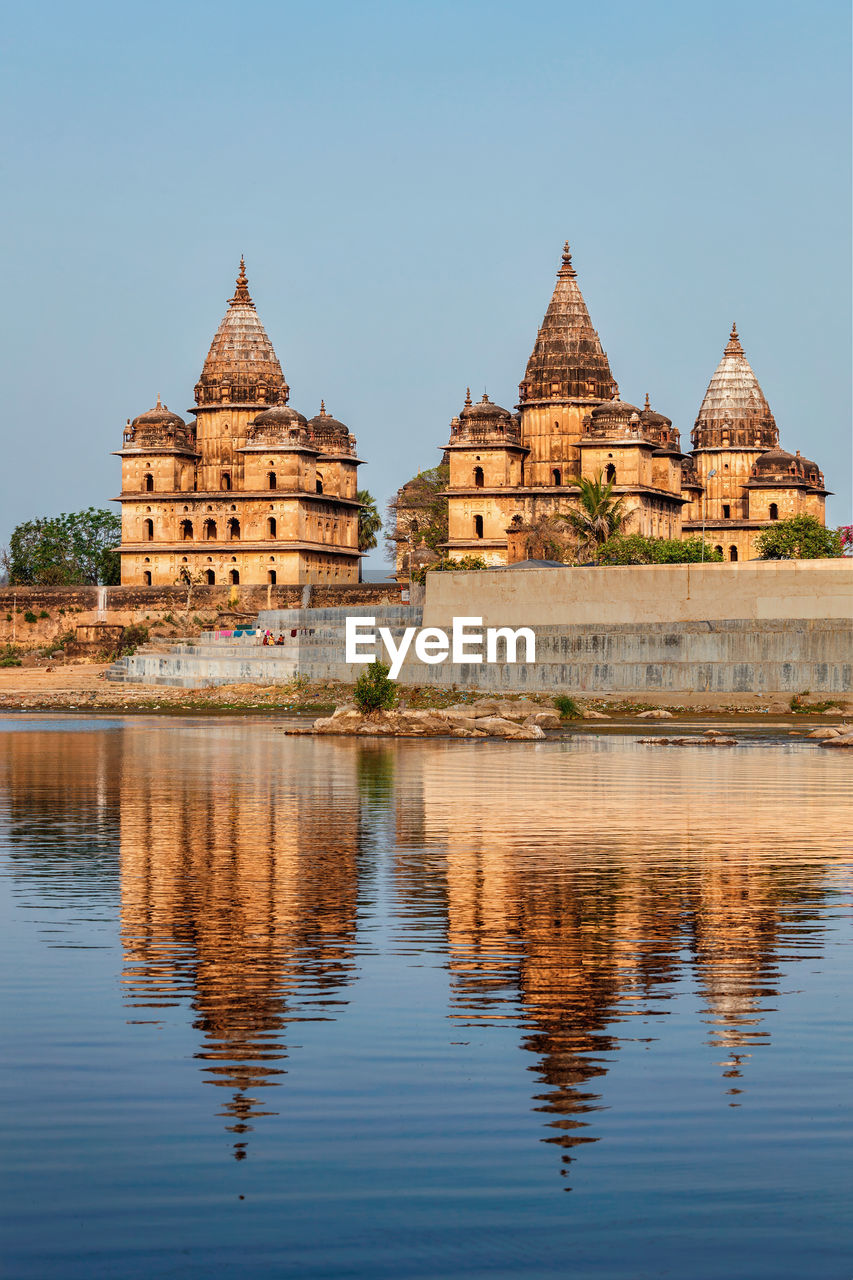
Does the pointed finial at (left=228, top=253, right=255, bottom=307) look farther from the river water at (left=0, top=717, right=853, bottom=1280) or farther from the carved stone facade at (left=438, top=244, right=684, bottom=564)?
the river water at (left=0, top=717, right=853, bottom=1280)

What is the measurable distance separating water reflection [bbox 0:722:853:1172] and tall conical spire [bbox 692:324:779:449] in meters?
62.5

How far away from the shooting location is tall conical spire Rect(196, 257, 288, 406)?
82.1 m

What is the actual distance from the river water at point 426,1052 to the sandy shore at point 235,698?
2593 centimetres

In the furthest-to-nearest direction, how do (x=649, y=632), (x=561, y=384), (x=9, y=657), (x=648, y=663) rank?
(x=561, y=384) → (x=9, y=657) → (x=649, y=632) → (x=648, y=663)

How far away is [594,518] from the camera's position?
68.1 m

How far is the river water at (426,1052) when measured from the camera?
243 inches

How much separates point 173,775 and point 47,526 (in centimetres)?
7240

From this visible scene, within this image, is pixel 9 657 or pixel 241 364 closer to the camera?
pixel 9 657

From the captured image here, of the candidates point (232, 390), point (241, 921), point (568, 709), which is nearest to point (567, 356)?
point (232, 390)

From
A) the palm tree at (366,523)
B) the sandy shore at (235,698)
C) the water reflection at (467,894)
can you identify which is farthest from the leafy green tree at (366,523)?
the water reflection at (467,894)

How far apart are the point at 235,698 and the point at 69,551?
45.8 meters

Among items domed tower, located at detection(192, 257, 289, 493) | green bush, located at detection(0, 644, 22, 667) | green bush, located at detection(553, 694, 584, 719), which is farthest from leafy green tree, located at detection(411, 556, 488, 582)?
green bush, located at detection(553, 694, 584, 719)

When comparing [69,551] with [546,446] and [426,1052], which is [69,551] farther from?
[426,1052]

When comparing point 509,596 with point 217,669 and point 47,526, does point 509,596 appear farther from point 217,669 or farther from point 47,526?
point 47,526
